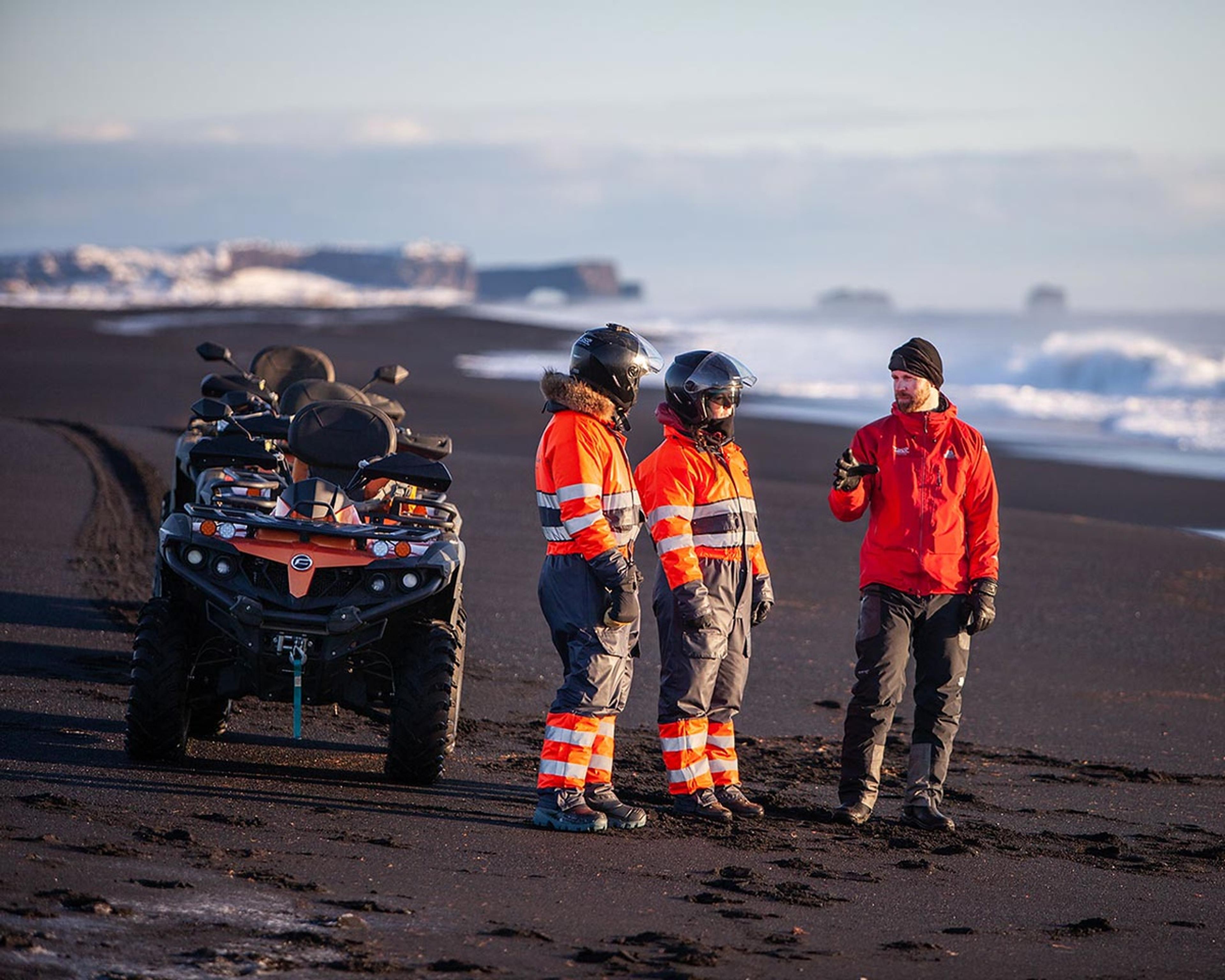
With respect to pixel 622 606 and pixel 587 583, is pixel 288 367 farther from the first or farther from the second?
pixel 622 606

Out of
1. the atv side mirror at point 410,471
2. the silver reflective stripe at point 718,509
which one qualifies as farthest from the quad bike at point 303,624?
the silver reflective stripe at point 718,509

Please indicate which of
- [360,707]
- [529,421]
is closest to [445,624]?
[360,707]

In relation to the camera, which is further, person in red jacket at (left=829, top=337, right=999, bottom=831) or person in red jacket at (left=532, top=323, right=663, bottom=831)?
person in red jacket at (left=829, top=337, right=999, bottom=831)

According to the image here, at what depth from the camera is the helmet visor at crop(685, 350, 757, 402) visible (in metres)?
7.39

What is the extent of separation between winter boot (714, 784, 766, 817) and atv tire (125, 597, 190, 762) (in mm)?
2381

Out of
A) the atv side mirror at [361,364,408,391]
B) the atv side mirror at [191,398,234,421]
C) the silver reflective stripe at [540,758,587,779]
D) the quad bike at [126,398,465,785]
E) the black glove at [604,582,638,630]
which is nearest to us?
the black glove at [604,582,638,630]

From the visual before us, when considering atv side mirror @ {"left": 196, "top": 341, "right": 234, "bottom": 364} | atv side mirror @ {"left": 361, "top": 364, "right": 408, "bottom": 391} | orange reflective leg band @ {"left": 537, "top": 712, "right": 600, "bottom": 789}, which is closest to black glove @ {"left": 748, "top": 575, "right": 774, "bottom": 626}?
orange reflective leg band @ {"left": 537, "top": 712, "right": 600, "bottom": 789}

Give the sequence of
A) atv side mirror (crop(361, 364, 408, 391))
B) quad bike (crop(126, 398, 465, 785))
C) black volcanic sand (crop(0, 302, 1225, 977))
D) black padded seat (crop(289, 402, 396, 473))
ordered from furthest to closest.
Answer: atv side mirror (crop(361, 364, 408, 391))
black padded seat (crop(289, 402, 396, 473))
quad bike (crop(126, 398, 465, 785))
black volcanic sand (crop(0, 302, 1225, 977))

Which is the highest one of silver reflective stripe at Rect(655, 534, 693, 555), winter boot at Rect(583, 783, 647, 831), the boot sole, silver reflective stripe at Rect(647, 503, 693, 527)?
silver reflective stripe at Rect(647, 503, 693, 527)

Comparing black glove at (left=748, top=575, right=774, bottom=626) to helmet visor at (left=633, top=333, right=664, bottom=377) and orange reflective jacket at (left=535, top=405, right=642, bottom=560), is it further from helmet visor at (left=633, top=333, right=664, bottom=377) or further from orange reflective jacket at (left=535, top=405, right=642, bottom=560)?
helmet visor at (left=633, top=333, right=664, bottom=377)

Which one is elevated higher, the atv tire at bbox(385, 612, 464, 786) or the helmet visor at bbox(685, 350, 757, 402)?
the helmet visor at bbox(685, 350, 757, 402)

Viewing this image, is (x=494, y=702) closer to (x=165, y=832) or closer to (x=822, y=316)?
→ (x=165, y=832)

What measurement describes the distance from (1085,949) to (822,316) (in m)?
115

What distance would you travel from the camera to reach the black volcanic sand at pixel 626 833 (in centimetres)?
524
